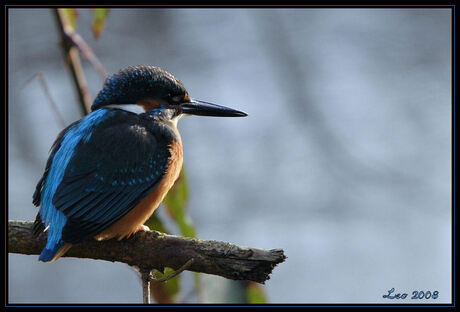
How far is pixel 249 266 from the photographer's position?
208 cm

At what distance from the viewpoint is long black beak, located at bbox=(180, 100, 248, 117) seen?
2.85 metres

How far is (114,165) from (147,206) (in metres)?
0.20

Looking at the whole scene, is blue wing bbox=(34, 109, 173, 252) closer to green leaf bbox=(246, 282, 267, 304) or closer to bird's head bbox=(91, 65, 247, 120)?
bird's head bbox=(91, 65, 247, 120)

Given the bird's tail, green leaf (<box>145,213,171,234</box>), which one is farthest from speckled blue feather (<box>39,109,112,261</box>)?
green leaf (<box>145,213,171,234</box>)

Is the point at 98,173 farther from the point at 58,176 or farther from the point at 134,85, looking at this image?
the point at 134,85

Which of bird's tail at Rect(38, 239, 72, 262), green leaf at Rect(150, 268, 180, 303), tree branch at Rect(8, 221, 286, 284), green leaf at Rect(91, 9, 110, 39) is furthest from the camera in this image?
green leaf at Rect(91, 9, 110, 39)

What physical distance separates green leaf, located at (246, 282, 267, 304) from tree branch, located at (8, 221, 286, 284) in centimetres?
21

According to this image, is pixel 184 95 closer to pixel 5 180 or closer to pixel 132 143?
pixel 132 143

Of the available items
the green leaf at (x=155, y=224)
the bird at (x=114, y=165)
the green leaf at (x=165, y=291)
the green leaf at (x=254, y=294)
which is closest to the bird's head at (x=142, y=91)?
the bird at (x=114, y=165)

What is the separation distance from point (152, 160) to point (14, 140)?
16.5 ft

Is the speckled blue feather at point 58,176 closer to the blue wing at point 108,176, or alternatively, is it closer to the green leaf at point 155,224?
the blue wing at point 108,176

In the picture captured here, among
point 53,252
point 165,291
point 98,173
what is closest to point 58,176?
point 98,173

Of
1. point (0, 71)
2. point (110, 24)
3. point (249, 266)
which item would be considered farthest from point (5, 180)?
point (110, 24)

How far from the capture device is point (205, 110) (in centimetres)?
290
